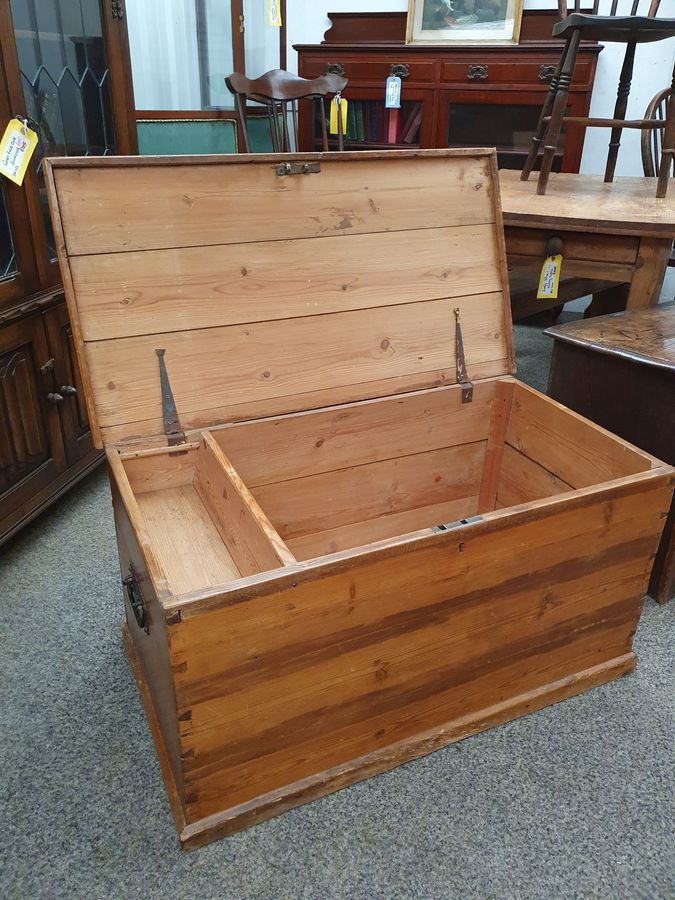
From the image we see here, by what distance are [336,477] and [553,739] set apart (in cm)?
64

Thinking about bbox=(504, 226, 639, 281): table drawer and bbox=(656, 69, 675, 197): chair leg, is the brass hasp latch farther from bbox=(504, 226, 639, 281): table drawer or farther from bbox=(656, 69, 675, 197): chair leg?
bbox=(656, 69, 675, 197): chair leg

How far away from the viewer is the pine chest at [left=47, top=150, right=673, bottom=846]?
1.00 metres

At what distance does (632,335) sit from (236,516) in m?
1.05

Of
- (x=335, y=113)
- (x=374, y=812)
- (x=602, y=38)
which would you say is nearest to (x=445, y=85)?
(x=335, y=113)

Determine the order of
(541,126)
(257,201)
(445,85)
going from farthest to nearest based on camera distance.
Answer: (445,85) < (541,126) < (257,201)

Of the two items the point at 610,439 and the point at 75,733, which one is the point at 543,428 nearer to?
the point at 610,439

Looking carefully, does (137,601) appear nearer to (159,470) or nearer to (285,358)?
(159,470)

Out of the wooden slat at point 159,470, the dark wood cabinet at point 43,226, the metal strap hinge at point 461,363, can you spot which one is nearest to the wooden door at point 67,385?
the dark wood cabinet at point 43,226

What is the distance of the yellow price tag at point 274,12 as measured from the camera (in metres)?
3.11

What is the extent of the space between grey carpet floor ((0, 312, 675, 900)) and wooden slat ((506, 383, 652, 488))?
0.43 m

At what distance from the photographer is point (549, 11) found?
3047 millimetres

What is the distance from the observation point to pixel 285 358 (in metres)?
1.34

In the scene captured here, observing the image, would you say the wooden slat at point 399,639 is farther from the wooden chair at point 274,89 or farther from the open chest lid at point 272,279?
the wooden chair at point 274,89

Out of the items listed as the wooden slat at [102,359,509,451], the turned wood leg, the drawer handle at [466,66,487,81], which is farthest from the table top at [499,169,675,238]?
the drawer handle at [466,66,487,81]
